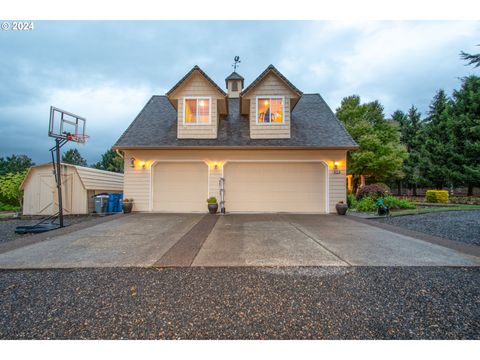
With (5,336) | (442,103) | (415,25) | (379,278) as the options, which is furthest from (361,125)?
(5,336)

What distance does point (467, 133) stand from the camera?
1386 cm

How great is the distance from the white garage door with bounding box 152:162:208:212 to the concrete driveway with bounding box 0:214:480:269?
10.6 ft

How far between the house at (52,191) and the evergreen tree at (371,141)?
17.9 metres

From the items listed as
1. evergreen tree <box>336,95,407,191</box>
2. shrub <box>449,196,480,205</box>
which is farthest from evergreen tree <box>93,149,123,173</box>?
shrub <box>449,196,480,205</box>

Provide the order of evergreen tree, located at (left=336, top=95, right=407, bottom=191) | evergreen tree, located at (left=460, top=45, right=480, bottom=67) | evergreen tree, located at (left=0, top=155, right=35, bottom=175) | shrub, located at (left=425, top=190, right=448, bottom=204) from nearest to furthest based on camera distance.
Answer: evergreen tree, located at (left=460, top=45, right=480, bottom=67) → shrub, located at (left=425, top=190, right=448, bottom=204) → evergreen tree, located at (left=336, top=95, right=407, bottom=191) → evergreen tree, located at (left=0, top=155, right=35, bottom=175)

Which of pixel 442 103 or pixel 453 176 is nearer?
pixel 453 176

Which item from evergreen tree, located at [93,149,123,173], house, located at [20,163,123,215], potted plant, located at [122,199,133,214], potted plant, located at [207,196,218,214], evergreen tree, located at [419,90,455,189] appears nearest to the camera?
potted plant, located at [207,196,218,214]

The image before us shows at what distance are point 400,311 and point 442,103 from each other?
24393mm

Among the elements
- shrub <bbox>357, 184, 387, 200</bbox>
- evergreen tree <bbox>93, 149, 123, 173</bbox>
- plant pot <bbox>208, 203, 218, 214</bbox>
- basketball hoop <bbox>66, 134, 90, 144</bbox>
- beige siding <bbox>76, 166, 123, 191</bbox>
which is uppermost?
evergreen tree <bbox>93, 149, 123, 173</bbox>

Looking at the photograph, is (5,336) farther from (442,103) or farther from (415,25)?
(442,103)

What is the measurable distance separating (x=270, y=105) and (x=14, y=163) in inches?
1722

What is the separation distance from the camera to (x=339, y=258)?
3.30m

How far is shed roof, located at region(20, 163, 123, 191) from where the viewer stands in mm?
8516

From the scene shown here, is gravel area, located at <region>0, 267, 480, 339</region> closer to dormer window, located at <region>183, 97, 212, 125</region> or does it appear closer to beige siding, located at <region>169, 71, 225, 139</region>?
beige siding, located at <region>169, 71, 225, 139</region>
